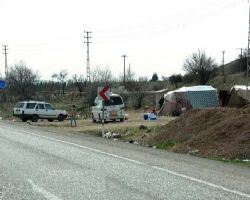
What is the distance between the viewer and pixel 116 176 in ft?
38.0

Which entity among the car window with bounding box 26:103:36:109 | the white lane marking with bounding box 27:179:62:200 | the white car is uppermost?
the car window with bounding box 26:103:36:109

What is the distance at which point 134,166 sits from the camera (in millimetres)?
13469

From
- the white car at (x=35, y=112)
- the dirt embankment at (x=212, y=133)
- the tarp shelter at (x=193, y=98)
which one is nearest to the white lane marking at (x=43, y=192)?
the dirt embankment at (x=212, y=133)

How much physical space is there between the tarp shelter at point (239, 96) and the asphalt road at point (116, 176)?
24.0 m

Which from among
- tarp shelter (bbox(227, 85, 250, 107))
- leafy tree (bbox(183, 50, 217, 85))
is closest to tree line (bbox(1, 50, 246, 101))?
leafy tree (bbox(183, 50, 217, 85))

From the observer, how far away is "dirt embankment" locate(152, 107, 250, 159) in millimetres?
17094

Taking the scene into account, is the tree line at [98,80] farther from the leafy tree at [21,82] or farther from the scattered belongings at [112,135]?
the scattered belongings at [112,135]

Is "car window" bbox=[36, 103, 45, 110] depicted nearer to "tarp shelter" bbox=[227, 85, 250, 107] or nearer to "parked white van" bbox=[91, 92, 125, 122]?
"parked white van" bbox=[91, 92, 125, 122]

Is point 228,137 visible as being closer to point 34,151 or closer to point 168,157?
point 168,157

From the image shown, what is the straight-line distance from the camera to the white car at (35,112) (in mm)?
46250

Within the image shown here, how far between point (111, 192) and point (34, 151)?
29.0 ft

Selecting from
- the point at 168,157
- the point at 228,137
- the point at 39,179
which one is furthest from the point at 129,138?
the point at 39,179

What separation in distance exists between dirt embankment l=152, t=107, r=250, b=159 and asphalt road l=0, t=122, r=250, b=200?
1.70 metres

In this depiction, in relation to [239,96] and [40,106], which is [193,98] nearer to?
[239,96]
